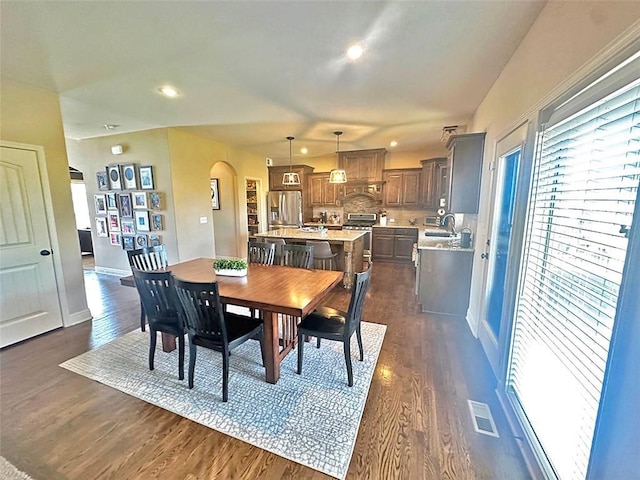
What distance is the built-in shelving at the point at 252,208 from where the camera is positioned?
6.87m

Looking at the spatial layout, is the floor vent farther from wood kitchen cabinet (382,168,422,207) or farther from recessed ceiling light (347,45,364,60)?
wood kitchen cabinet (382,168,422,207)

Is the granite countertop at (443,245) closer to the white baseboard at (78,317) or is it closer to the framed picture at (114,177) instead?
the white baseboard at (78,317)

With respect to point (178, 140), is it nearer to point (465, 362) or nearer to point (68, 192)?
point (68, 192)

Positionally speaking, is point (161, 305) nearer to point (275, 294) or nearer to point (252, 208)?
point (275, 294)

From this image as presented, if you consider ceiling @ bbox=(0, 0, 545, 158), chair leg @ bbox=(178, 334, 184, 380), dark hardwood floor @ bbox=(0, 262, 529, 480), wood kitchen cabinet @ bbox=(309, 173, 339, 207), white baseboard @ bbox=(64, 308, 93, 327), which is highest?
ceiling @ bbox=(0, 0, 545, 158)

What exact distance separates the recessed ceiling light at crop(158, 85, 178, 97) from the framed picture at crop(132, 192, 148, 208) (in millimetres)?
2258

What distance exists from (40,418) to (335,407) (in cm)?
206

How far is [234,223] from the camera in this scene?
6.57 m

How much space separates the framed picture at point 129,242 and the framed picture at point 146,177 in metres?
1.02

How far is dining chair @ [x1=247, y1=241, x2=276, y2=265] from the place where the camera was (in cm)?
332

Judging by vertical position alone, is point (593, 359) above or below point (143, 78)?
below

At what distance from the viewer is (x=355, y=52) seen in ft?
7.14

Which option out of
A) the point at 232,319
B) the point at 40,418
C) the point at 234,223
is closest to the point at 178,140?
the point at 234,223

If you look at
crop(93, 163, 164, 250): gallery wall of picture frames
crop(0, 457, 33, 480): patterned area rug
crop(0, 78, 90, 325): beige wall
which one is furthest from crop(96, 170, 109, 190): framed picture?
crop(0, 457, 33, 480): patterned area rug
